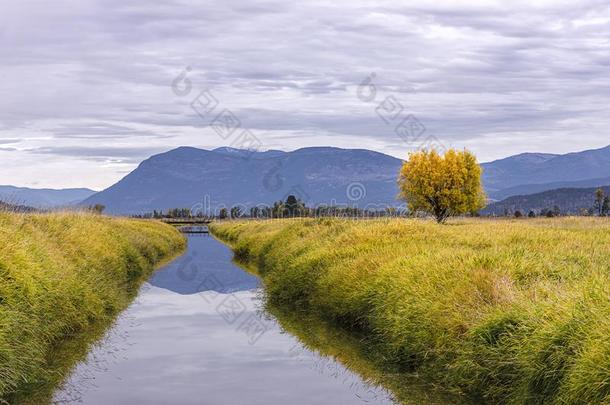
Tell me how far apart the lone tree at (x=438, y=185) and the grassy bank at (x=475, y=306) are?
176ft

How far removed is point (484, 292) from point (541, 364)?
407cm

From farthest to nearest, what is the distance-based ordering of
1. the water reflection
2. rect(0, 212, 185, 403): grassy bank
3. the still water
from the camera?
the water reflection, the still water, rect(0, 212, 185, 403): grassy bank

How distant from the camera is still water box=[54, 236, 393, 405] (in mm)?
14875

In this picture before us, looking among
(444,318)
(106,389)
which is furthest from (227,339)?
(444,318)

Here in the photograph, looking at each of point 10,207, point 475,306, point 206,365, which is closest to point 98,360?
point 206,365

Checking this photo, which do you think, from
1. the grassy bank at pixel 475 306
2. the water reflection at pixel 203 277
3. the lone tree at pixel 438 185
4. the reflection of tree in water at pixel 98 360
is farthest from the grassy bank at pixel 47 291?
the lone tree at pixel 438 185

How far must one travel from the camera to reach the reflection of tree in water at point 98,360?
14.9 meters

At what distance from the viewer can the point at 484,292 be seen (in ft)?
50.5

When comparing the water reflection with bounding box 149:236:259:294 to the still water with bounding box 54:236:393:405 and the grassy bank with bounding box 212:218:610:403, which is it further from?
the grassy bank with bounding box 212:218:610:403

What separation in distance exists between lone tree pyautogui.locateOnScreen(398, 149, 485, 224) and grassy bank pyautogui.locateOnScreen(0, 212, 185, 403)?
2039 inches

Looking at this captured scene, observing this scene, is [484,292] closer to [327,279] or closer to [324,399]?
[324,399]

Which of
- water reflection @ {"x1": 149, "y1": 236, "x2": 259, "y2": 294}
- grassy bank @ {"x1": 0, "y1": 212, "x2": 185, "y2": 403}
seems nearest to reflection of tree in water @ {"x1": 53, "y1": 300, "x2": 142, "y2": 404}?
grassy bank @ {"x1": 0, "y1": 212, "x2": 185, "y2": 403}

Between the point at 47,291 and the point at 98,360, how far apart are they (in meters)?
1.99

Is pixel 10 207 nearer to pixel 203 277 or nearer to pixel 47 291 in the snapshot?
pixel 47 291
